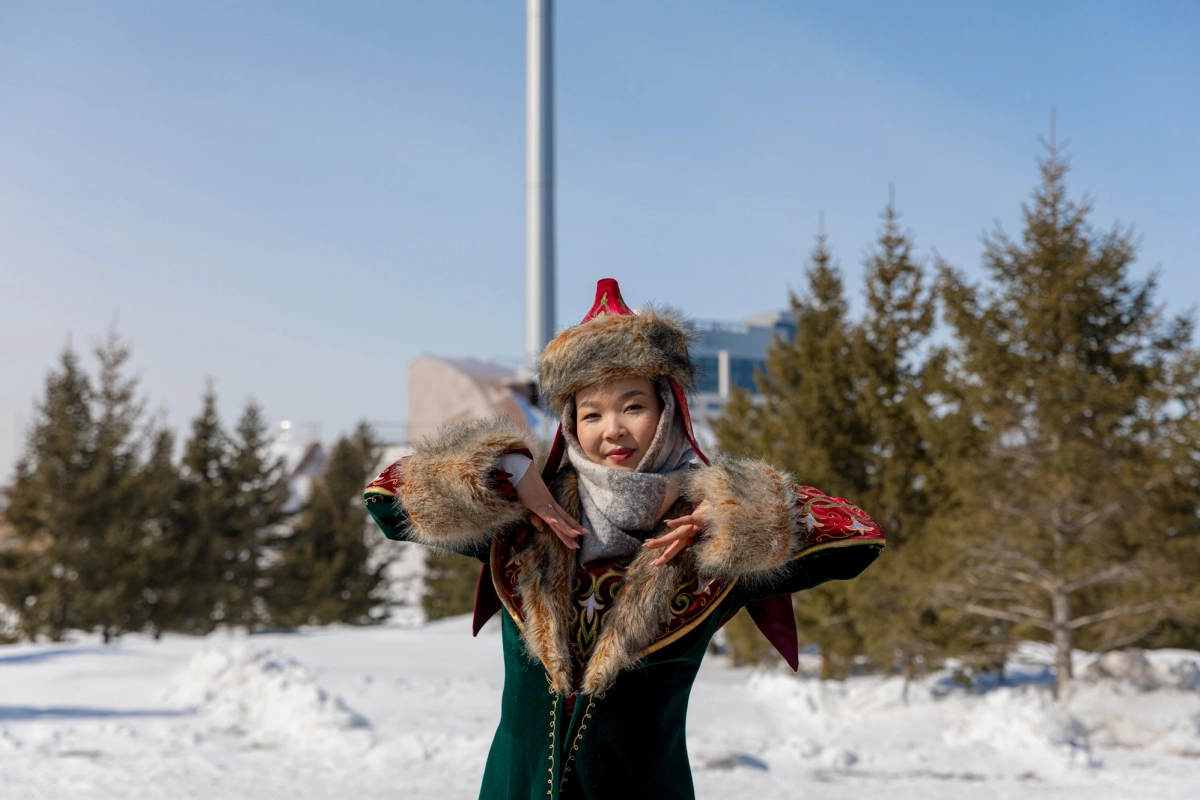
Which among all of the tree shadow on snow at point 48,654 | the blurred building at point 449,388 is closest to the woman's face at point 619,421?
the tree shadow on snow at point 48,654

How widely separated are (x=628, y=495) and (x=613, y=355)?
1.17ft

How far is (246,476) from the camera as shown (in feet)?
76.1

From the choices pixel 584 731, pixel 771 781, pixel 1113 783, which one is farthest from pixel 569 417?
pixel 1113 783

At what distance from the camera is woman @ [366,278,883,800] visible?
2438 millimetres

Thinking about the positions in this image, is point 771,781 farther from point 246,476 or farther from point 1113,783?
point 246,476

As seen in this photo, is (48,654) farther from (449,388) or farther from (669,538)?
(449,388)

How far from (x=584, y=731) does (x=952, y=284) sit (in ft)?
35.6

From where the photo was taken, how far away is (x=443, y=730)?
8219mm

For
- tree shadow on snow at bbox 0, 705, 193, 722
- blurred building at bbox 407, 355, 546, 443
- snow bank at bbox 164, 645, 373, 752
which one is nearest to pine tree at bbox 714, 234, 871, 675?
snow bank at bbox 164, 645, 373, 752

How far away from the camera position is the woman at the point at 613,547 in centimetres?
244

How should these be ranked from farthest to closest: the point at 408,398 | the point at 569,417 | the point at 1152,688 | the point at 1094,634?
1. the point at 408,398
2. the point at 1094,634
3. the point at 1152,688
4. the point at 569,417

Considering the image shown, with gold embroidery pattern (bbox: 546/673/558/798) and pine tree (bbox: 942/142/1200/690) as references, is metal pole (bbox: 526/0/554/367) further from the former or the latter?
gold embroidery pattern (bbox: 546/673/558/798)

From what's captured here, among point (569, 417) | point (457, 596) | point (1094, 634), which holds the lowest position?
point (457, 596)

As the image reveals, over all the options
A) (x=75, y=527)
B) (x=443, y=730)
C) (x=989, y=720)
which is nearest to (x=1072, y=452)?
(x=989, y=720)
